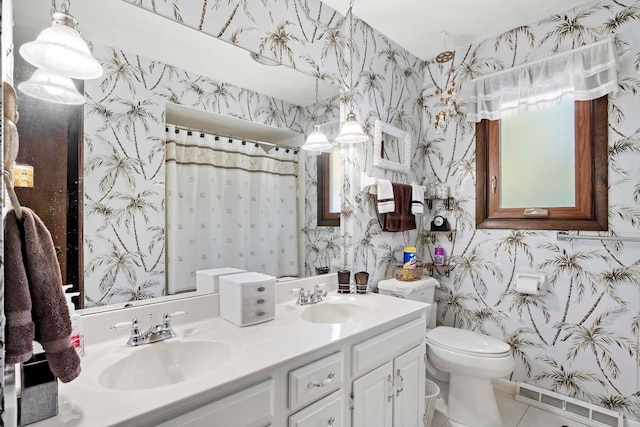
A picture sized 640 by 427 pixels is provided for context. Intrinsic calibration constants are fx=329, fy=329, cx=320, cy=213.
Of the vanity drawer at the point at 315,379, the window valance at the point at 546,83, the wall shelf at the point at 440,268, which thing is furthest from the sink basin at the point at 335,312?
the window valance at the point at 546,83

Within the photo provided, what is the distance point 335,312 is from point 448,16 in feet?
6.34

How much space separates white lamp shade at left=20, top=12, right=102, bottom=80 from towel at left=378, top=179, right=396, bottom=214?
5.04 ft

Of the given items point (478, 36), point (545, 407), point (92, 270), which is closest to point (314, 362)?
point (92, 270)

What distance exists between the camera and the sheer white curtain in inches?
52.7

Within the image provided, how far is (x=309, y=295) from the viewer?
1652 mm

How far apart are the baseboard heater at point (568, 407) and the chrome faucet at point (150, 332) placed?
2176 mm

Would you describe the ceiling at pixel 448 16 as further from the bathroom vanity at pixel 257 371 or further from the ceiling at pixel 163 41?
the bathroom vanity at pixel 257 371

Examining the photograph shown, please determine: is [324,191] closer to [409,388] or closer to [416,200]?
[416,200]

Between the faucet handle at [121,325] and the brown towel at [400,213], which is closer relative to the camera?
the faucet handle at [121,325]

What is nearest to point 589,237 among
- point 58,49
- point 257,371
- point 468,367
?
point 468,367

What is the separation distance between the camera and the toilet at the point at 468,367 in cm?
176

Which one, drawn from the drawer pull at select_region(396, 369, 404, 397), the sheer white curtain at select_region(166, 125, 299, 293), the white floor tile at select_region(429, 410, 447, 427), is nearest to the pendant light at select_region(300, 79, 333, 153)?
the sheer white curtain at select_region(166, 125, 299, 293)

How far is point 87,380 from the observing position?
0.86 meters

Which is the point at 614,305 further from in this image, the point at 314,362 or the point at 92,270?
the point at 92,270
